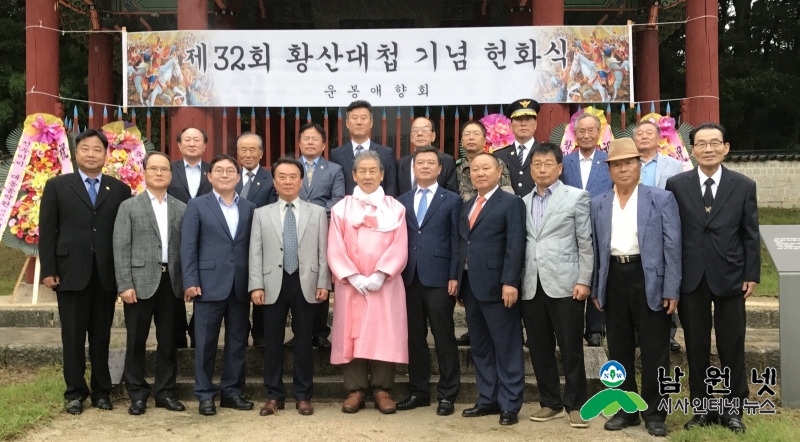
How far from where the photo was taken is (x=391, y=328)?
444 centimetres

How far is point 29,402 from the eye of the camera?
4457 mm

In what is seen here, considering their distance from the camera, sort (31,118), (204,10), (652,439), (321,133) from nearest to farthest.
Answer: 1. (652,439)
2. (321,133)
3. (31,118)
4. (204,10)

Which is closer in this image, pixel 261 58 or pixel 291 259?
pixel 291 259

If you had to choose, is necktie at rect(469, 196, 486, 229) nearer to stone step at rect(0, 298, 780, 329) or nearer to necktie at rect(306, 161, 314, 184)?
necktie at rect(306, 161, 314, 184)

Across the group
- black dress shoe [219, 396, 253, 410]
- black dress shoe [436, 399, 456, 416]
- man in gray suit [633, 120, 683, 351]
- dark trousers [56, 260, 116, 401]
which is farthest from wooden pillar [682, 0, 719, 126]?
dark trousers [56, 260, 116, 401]

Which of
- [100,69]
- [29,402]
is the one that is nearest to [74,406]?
[29,402]

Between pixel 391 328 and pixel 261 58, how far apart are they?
3297 mm

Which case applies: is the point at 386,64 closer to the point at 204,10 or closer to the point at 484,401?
the point at 204,10

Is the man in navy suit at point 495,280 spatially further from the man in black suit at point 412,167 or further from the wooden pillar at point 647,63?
the wooden pillar at point 647,63

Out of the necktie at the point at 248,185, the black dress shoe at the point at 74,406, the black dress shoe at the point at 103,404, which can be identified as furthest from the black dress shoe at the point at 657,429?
the black dress shoe at the point at 74,406

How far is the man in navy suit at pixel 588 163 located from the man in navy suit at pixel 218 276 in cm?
210

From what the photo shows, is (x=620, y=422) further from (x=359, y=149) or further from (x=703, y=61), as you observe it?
(x=703, y=61)

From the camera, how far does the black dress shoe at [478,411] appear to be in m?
4.40

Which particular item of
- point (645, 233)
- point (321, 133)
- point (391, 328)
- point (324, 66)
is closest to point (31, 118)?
point (324, 66)
